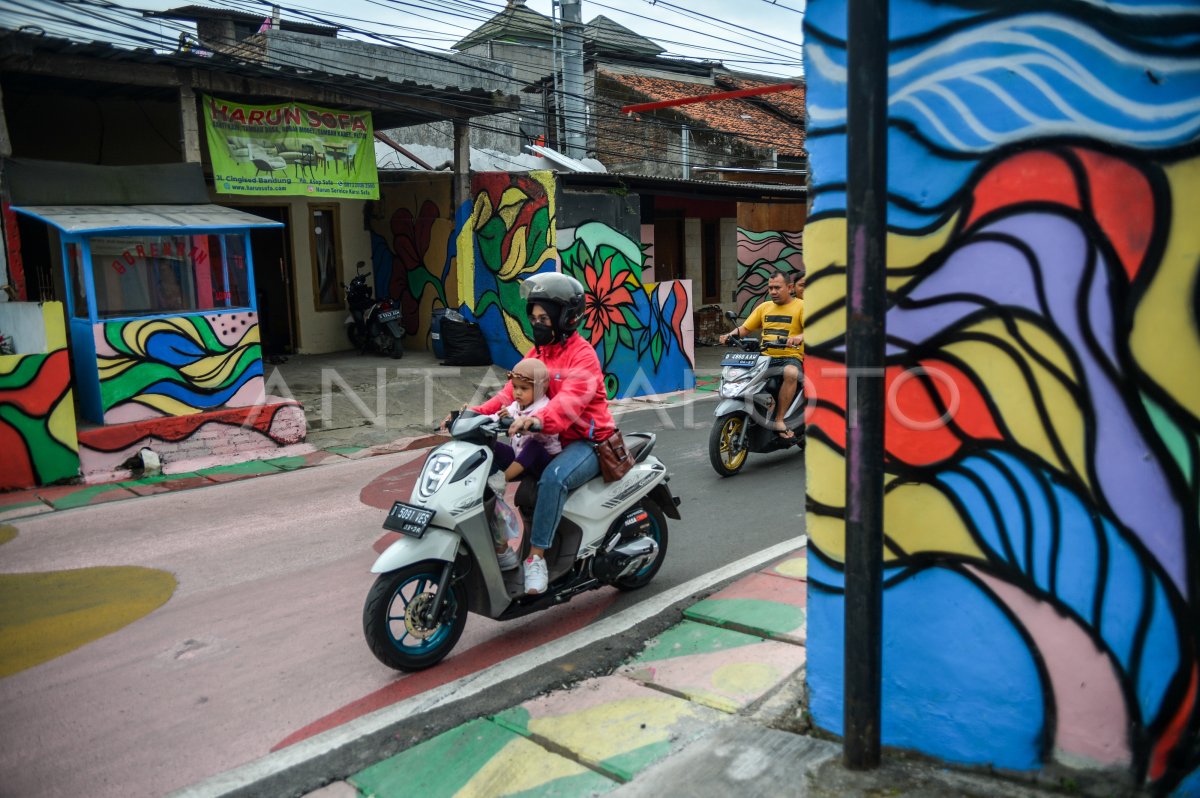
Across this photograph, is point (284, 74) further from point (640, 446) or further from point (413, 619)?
point (413, 619)

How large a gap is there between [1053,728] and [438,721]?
2483mm

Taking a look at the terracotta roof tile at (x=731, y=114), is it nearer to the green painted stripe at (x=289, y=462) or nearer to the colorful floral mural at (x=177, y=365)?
the colorful floral mural at (x=177, y=365)

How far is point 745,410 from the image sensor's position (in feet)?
28.3

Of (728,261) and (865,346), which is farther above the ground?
(728,261)

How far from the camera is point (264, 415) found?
34.8 ft

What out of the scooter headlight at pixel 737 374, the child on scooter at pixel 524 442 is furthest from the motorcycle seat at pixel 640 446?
the scooter headlight at pixel 737 374

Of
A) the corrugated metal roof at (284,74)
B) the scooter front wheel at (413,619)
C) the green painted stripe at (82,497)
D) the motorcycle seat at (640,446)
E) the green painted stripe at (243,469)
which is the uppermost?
the corrugated metal roof at (284,74)

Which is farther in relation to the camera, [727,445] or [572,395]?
[727,445]

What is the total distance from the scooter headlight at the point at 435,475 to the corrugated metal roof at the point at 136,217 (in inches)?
247

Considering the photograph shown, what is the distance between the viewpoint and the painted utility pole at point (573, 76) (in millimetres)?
19125

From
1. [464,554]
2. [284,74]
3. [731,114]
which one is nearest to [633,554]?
[464,554]

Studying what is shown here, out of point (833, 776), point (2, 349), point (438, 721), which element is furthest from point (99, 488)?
point (833, 776)

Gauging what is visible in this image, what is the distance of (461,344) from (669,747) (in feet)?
36.1

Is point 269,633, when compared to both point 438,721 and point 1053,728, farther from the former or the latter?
point 1053,728
